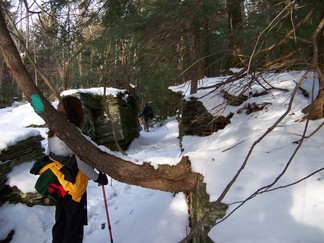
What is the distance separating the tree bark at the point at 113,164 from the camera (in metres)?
2.85

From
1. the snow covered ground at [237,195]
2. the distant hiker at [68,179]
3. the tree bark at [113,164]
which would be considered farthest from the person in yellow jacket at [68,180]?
the snow covered ground at [237,195]

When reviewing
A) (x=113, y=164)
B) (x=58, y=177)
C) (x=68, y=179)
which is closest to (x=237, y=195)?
(x=113, y=164)

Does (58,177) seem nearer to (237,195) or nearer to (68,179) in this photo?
(68,179)

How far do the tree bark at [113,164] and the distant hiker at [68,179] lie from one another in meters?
0.16

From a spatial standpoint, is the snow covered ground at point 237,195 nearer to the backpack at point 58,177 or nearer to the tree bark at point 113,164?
the tree bark at point 113,164

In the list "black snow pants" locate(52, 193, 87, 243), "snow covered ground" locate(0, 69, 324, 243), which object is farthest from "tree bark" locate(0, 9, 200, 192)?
"black snow pants" locate(52, 193, 87, 243)

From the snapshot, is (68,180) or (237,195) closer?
(237,195)

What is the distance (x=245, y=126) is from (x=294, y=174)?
1.64 m

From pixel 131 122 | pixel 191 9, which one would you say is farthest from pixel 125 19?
pixel 131 122

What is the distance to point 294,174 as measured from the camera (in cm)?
265

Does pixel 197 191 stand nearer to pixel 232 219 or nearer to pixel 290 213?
pixel 232 219

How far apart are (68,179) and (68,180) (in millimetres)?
12

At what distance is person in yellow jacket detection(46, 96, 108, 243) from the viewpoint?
10.2 ft

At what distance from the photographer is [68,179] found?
3105mm
